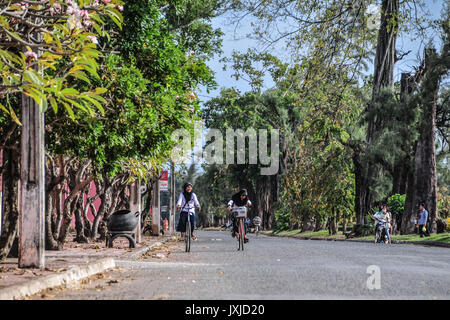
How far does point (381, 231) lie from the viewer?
92.5ft

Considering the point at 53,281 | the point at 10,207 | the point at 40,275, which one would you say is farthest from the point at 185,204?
the point at 53,281

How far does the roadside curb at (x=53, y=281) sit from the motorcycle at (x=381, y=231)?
1766 cm

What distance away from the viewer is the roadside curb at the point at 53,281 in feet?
25.3

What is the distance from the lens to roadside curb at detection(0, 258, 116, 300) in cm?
770

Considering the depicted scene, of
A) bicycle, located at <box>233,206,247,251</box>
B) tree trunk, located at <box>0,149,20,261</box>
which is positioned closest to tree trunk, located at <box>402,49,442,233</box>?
bicycle, located at <box>233,206,247,251</box>

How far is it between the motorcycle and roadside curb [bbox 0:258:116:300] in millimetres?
17664

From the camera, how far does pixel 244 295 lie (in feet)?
27.0

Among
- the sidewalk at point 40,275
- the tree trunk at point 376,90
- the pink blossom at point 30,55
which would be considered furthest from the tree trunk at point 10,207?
the tree trunk at point 376,90

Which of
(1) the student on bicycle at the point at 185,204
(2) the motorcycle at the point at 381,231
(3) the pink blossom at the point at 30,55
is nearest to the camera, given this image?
(3) the pink blossom at the point at 30,55

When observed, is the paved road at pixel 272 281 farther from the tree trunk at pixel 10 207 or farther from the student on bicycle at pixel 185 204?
the student on bicycle at pixel 185 204

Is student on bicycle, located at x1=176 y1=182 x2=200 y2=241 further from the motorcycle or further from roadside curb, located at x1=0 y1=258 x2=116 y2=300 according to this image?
the motorcycle
